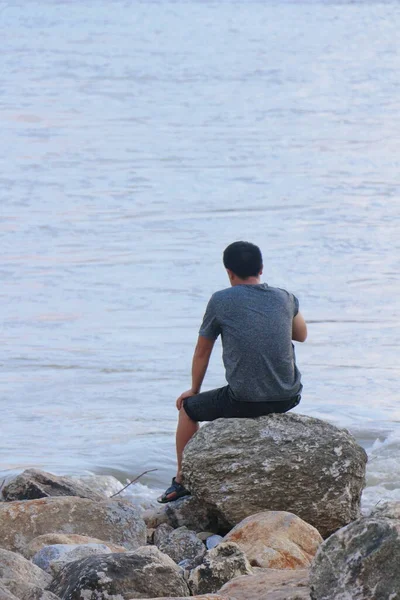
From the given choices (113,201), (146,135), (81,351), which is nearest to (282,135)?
(146,135)

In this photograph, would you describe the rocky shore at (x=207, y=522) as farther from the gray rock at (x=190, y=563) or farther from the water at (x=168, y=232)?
the water at (x=168, y=232)

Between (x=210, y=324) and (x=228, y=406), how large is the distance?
448mm

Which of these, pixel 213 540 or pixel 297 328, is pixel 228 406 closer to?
pixel 297 328

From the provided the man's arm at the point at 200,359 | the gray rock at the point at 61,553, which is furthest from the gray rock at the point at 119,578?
the man's arm at the point at 200,359

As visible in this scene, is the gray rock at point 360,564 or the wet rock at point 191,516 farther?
the wet rock at point 191,516

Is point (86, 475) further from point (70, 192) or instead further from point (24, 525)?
point (70, 192)

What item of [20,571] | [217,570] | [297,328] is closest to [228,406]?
[297,328]

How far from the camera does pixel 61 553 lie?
554 cm

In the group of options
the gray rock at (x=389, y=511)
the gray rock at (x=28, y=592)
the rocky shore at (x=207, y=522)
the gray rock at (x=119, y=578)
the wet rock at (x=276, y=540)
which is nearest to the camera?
the gray rock at (x=389, y=511)

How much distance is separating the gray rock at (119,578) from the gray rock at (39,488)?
92.6 inches

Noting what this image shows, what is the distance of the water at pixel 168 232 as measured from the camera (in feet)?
34.7

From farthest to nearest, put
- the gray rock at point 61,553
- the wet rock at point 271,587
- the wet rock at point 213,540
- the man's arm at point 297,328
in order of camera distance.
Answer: the man's arm at point 297,328
the wet rock at point 213,540
the gray rock at point 61,553
the wet rock at point 271,587

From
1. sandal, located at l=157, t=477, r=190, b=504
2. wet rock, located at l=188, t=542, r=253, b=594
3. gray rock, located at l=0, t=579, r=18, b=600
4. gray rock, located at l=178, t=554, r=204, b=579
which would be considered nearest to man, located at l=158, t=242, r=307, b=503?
sandal, located at l=157, t=477, r=190, b=504

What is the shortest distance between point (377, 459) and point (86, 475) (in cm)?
207
